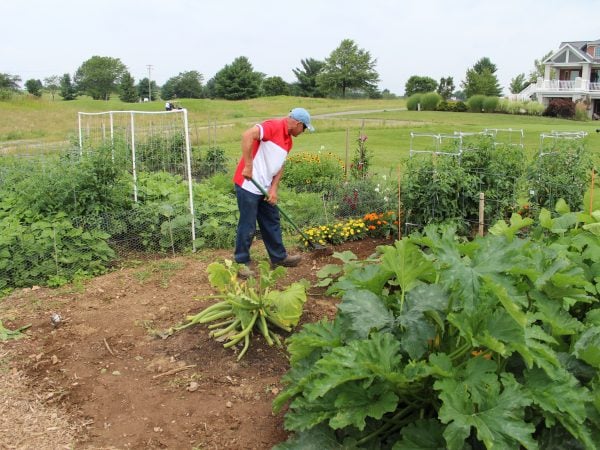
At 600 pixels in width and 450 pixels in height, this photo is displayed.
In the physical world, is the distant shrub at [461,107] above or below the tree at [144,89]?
below

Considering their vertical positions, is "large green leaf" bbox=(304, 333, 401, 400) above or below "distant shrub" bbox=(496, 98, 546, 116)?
below

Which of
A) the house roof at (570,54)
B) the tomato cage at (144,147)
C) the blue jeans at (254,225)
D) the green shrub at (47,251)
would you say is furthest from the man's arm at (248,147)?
the house roof at (570,54)

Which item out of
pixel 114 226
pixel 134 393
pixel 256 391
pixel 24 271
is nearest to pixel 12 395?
pixel 134 393

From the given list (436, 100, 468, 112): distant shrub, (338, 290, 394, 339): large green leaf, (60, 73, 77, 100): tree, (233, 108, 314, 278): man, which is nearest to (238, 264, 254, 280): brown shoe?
(233, 108, 314, 278): man

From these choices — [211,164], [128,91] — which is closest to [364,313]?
[211,164]

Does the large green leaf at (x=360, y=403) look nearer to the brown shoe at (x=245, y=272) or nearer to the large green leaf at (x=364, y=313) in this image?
the large green leaf at (x=364, y=313)

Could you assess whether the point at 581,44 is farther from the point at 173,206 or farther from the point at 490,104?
the point at 173,206

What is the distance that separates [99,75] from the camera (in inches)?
3278

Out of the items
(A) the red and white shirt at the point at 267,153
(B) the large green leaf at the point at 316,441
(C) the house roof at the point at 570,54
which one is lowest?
(B) the large green leaf at the point at 316,441

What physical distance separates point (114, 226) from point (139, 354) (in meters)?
2.58

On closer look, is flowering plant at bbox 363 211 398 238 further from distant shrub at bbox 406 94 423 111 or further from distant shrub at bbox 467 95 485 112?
distant shrub at bbox 406 94 423 111

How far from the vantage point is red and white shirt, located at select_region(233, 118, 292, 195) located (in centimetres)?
537

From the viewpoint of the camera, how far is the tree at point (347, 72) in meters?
74.9

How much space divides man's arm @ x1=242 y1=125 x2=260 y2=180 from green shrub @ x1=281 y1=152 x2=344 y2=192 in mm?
4759
